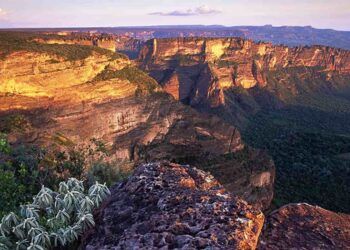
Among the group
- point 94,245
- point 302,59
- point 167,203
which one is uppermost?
point 167,203

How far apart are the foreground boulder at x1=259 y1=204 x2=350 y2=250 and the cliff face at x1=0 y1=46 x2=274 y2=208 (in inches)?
1475

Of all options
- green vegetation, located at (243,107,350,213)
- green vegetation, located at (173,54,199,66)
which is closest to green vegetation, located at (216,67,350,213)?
green vegetation, located at (243,107,350,213)

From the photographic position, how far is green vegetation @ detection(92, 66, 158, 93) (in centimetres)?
6449

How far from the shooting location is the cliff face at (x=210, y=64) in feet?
403

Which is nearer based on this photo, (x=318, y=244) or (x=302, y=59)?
(x=318, y=244)

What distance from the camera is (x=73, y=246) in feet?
32.3

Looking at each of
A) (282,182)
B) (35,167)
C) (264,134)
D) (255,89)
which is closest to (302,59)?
(255,89)

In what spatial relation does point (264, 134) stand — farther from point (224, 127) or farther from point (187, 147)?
point (187, 147)

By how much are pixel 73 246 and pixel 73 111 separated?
47763mm

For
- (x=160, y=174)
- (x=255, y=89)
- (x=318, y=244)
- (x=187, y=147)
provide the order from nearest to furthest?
(x=318, y=244) → (x=160, y=174) → (x=187, y=147) → (x=255, y=89)

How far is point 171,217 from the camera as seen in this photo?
865 cm

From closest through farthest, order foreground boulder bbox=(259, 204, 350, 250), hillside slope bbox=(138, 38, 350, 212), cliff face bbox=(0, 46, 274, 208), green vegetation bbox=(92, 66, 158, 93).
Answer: foreground boulder bbox=(259, 204, 350, 250)
cliff face bbox=(0, 46, 274, 208)
green vegetation bbox=(92, 66, 158, 93)
hillside slope bbox=(138, 38, 350, 212)

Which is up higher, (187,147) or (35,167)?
(35,167)

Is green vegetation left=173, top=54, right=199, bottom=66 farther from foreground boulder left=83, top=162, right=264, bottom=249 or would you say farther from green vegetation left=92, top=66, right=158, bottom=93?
foreground boulder left=83, top=162, right=264, bottom=249
